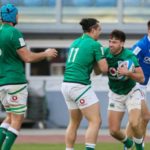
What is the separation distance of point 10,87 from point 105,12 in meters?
9.44

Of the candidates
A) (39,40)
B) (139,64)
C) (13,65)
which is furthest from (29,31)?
(13,65)

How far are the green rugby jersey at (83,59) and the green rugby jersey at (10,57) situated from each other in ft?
2.24

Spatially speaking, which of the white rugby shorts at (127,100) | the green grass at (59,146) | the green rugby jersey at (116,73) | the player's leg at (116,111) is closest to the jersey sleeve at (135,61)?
the green rugby jersey at (116,73)

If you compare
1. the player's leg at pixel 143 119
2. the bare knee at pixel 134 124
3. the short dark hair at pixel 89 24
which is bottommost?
the player's leg at pixel 143 119

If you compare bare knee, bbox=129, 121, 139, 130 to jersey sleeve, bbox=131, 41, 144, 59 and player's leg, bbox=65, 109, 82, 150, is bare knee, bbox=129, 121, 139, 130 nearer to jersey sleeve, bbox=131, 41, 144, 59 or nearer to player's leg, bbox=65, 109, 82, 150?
player's leg, bbox=65, 109, 82, 150

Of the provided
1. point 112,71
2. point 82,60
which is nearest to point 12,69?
point 82,60

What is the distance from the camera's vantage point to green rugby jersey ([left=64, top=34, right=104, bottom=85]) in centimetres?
1064

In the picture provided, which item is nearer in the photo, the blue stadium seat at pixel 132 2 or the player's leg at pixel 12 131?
the player's leg at pixel 12 131

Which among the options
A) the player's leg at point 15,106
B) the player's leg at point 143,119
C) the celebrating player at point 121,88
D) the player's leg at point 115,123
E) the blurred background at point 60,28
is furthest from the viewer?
the blurred background at point 60,28

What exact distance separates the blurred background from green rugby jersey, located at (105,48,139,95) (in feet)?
25.8

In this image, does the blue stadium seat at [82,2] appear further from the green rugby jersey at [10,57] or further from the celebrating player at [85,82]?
the green rugby jersey at [10,57]

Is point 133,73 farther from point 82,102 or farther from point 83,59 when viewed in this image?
point 82,102

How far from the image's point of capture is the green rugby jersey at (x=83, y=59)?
10641 millimetres

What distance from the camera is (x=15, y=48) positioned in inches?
412
